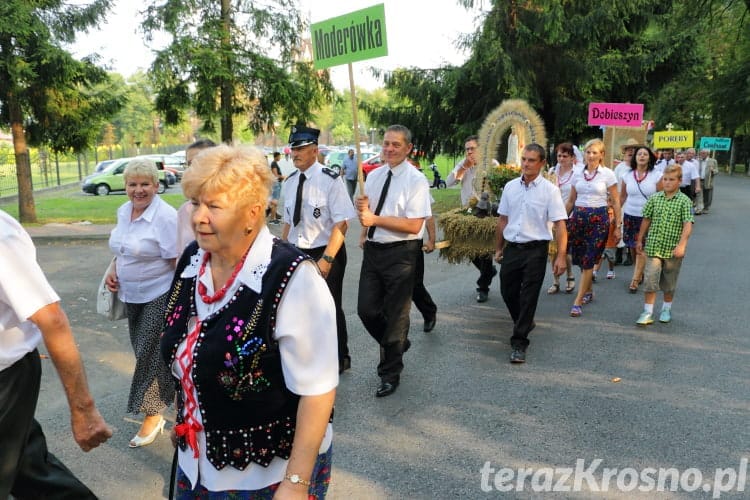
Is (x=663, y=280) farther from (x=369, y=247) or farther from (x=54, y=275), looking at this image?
(x=54, y=275)

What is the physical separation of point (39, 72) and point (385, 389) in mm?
12549

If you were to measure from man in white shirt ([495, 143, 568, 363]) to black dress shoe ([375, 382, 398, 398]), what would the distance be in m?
1.28

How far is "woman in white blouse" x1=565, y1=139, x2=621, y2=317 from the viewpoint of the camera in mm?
7832

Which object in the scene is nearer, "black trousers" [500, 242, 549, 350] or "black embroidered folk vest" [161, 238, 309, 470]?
"black embroidered folk vest" [161, 238, 309, 470]

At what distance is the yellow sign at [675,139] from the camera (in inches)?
694

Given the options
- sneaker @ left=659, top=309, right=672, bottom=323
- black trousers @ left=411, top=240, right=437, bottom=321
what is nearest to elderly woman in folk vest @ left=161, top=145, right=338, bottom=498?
black trousers @ left=411, top=240, right=437, bottom=321

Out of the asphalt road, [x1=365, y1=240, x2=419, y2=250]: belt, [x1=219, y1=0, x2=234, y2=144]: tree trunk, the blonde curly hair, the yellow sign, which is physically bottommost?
the asphalt road

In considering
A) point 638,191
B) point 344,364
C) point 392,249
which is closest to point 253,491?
point 392,249

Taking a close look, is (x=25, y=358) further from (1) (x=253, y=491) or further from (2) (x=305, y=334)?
(2) (x=305, y=334)

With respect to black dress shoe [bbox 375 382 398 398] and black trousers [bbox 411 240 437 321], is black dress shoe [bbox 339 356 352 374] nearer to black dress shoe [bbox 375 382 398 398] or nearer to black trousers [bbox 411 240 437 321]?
black dress shoe [bbox 375 382 398 398]

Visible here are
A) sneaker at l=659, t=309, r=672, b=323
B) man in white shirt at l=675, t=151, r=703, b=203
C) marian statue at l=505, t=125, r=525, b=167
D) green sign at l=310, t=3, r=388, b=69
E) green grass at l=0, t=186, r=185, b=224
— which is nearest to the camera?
green sign at l=310, t=3, r=388, b=69

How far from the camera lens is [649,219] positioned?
7277 mm

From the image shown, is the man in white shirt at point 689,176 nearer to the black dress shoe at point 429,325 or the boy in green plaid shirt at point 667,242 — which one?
the boy in green plaid shirt at point 667,242

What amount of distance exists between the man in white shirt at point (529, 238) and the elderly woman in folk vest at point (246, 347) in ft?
13.2
